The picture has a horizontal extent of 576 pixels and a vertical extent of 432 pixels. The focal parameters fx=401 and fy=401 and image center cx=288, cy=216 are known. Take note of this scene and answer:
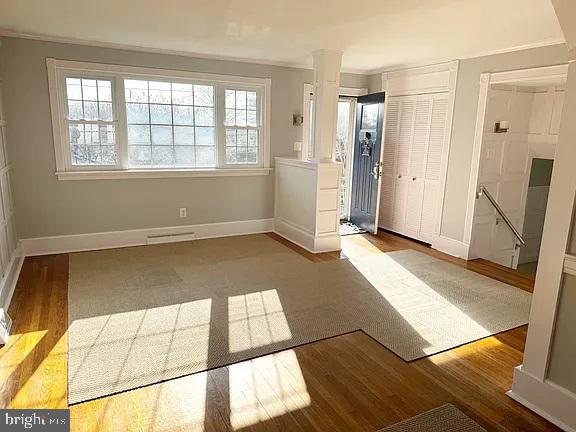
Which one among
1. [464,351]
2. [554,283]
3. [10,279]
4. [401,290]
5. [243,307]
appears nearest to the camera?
[554,283]

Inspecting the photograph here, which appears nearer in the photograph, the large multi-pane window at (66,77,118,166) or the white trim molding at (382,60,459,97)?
the large multi-pane window at (66,77,118,166)

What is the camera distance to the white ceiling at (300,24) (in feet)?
9.62

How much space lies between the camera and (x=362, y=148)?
592 centimetres

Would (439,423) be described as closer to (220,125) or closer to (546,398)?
(546,398)

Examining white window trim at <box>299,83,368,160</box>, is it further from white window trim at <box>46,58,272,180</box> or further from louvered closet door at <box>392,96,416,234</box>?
louvered closet door at <box>392,96,416,234</box>

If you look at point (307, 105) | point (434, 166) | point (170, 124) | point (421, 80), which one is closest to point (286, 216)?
point (307, 105)

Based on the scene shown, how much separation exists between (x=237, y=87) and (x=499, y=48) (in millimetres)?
3043

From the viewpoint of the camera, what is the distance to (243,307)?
3293 mm

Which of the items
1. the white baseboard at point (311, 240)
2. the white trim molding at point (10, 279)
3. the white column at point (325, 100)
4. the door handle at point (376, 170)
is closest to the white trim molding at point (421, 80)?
the door handle at point (376, 170)

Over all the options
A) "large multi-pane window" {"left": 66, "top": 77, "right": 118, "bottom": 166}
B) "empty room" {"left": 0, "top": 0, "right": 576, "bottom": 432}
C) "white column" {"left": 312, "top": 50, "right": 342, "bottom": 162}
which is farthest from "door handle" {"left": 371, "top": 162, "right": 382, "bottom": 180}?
"large multi-pane window" {"left": 66, "top": 77, "right": 118, "bottom": 166}

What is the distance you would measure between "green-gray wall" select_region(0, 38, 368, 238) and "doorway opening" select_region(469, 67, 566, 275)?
2.21 metres

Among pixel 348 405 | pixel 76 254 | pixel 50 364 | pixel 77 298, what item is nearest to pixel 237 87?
pixel 76 254

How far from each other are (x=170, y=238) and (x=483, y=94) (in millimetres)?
4049

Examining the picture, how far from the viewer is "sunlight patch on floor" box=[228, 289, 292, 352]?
2.79 m
